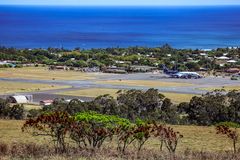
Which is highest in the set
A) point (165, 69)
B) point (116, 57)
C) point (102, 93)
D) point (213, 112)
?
point (116, 57)

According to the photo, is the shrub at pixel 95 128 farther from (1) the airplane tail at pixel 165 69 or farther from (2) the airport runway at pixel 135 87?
(1) the airplane tail at pixel 165 69

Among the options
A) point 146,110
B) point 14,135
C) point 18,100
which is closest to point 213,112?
point 146,110

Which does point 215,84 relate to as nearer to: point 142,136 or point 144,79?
point 144,79

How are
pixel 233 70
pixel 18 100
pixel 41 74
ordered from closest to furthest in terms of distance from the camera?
pixel 18 100 < pixel 41 74 < pixel 233 70

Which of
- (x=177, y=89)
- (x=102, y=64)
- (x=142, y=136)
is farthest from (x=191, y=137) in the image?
(x=102, y=64)

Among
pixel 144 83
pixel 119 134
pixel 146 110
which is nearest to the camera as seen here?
pixel 119 134

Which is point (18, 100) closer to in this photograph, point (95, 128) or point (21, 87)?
point (21, 87)

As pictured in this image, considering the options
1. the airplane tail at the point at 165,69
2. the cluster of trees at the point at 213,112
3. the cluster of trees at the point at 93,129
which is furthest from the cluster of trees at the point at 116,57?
the cluster of trees at the point at 93,129
